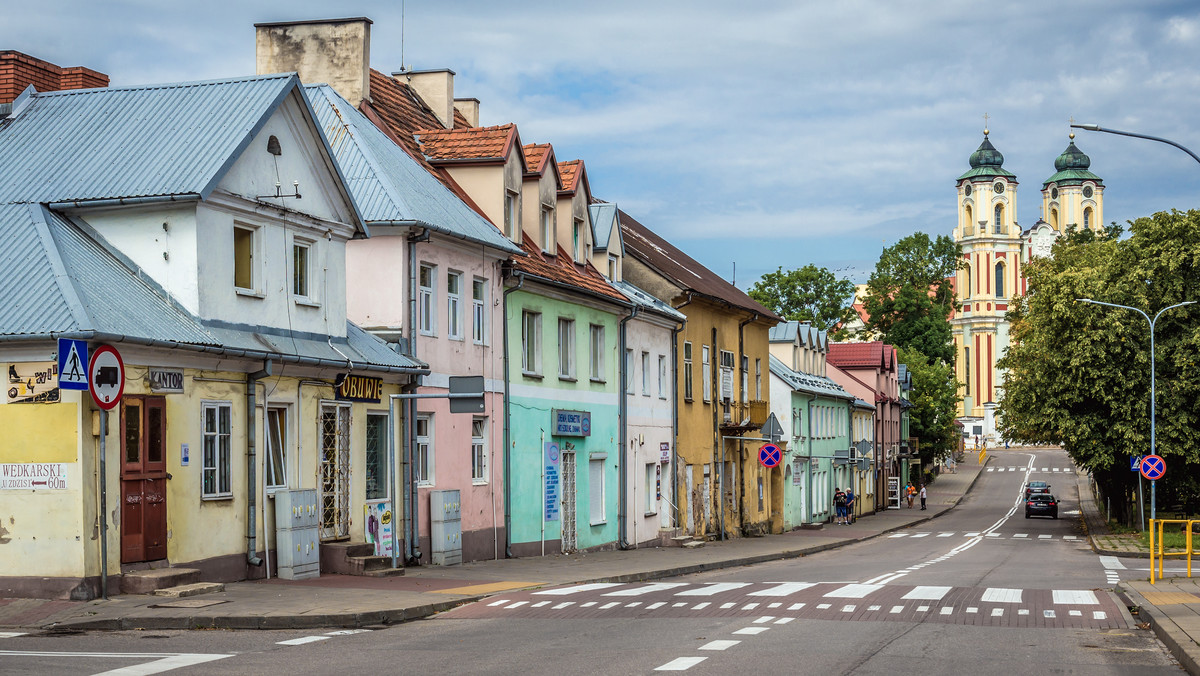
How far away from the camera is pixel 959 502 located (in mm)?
86938

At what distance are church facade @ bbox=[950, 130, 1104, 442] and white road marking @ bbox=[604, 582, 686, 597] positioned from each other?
13141 centimetres

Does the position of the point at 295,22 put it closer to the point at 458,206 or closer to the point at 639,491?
the point at 458,206

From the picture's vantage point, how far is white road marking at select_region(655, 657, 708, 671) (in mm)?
11211

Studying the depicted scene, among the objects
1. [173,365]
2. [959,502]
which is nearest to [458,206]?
[173,365]

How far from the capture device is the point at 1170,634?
1327 cm

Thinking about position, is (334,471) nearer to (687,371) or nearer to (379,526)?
(379,526)

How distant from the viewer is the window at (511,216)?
29031 mm

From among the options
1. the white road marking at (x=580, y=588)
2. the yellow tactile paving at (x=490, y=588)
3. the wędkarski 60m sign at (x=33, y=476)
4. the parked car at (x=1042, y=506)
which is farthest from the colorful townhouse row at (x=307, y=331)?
the parked car at (x=1042, y=506)

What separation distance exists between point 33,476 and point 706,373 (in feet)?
92.6

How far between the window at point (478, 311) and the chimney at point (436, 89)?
866cm

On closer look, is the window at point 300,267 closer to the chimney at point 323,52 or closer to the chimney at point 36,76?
the chimney at point 36,76

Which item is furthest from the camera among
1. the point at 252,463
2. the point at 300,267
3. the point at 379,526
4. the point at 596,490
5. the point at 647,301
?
the point at 647,301

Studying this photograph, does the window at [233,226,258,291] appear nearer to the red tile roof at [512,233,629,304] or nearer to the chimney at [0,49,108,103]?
the chimney at [0,49,108,103]

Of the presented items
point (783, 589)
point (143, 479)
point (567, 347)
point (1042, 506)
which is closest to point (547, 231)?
point (567, 347)
